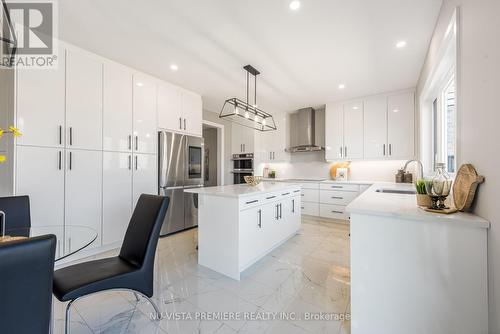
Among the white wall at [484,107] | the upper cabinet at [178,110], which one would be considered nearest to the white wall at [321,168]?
the upper cabinet at [178,110]

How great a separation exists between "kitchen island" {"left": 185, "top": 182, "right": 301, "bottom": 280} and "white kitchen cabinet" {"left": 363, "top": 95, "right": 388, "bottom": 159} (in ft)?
→ 8.42

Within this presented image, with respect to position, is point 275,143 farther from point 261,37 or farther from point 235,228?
point 235,228

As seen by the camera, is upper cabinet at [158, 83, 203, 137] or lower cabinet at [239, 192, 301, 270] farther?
upper cabinet at [158, 83, 203, 137]

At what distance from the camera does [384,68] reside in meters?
2.97

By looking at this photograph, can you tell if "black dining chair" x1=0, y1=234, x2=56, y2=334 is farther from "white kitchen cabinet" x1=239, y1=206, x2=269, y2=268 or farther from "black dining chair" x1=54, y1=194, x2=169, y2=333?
"white kitchen cabinet" x1=239, y1=206, x2=269, y2=268

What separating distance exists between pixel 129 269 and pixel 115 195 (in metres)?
1.73

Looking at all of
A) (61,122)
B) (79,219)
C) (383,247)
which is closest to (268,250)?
(383,247)

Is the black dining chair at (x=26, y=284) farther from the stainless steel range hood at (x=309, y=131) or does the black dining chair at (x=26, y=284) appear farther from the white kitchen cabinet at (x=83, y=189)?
the stainless steel range hood at (x=309, y=131)

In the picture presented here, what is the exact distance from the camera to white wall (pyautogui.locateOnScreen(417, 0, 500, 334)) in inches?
36.7

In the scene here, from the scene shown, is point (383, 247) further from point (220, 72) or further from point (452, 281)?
point (220, 72)

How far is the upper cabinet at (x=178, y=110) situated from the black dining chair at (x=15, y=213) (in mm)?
2012

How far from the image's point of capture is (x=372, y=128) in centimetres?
407

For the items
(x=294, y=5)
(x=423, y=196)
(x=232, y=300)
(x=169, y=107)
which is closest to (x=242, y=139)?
(x=169, y=107)

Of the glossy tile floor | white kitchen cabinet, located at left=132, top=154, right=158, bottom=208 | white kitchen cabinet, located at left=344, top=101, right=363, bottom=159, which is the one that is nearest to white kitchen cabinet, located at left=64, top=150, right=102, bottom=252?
white kitchen cabinet, located at left=132, top=154, right=158, bottom=208
